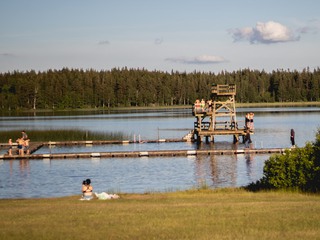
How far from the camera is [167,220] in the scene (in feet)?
48.7

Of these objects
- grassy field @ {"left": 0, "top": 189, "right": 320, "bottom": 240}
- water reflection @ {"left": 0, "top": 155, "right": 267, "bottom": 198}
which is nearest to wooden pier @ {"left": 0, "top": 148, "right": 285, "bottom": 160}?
water reflection @ {"left": 0, "top": 155, "right": 267, "bottom": 198}

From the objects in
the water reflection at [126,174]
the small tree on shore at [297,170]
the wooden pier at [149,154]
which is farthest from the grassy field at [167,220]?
the wooden pier at [149,154]

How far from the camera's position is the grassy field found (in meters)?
13.3

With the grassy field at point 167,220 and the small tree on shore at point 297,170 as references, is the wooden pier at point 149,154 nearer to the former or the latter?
the small tree on shore at point 297,170

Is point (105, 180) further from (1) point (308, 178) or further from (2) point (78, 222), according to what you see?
(2) point (78, 222)

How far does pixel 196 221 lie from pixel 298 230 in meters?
2.57

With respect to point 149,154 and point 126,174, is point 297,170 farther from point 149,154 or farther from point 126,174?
point 149,154

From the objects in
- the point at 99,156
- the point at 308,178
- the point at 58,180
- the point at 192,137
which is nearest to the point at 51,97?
the point at 192,137

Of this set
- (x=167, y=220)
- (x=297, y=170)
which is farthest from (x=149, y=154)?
(x=167, y=220)

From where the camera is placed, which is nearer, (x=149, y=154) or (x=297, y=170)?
(x=297, y=170)

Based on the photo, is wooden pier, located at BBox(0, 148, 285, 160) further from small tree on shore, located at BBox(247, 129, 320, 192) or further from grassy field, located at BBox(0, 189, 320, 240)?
grassy field, located at BBox(0, 189, 320, 240)

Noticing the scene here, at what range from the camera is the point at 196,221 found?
14.7 m

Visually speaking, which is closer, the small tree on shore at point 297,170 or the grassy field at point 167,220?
the grassy field at point 167,220

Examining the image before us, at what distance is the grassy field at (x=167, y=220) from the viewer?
1327 centimetres
